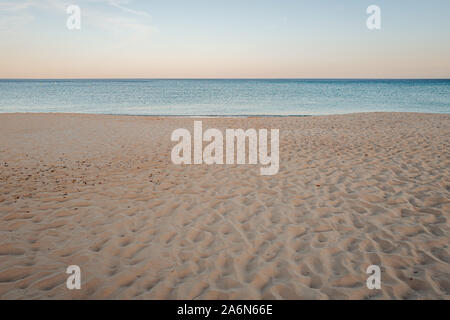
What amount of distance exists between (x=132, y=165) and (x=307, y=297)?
18.3 ft

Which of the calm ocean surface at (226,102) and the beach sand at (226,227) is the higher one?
the calm ocean surface at (226,102)

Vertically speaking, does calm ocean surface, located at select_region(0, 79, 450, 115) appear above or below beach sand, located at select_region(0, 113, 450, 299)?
above

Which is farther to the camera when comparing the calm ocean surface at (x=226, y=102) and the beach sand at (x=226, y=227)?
the calm ocean surface at (x=226, y=102)

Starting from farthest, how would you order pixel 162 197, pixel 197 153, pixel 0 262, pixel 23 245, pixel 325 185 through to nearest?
pixel 197 153
pixel 325 185
pixel 162 197
pixel 23 245
pixel 0 262

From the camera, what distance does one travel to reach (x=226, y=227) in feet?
13.4

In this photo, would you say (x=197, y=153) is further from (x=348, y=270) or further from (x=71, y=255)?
(x=348, y=270)

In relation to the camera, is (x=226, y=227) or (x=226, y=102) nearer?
(x=226, y=227)

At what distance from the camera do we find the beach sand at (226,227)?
9.73 feet

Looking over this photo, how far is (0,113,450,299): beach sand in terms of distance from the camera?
2.96m

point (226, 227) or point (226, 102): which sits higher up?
point (226, 102)

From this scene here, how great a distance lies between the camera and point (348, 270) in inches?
124

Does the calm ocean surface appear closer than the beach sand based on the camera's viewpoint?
No
